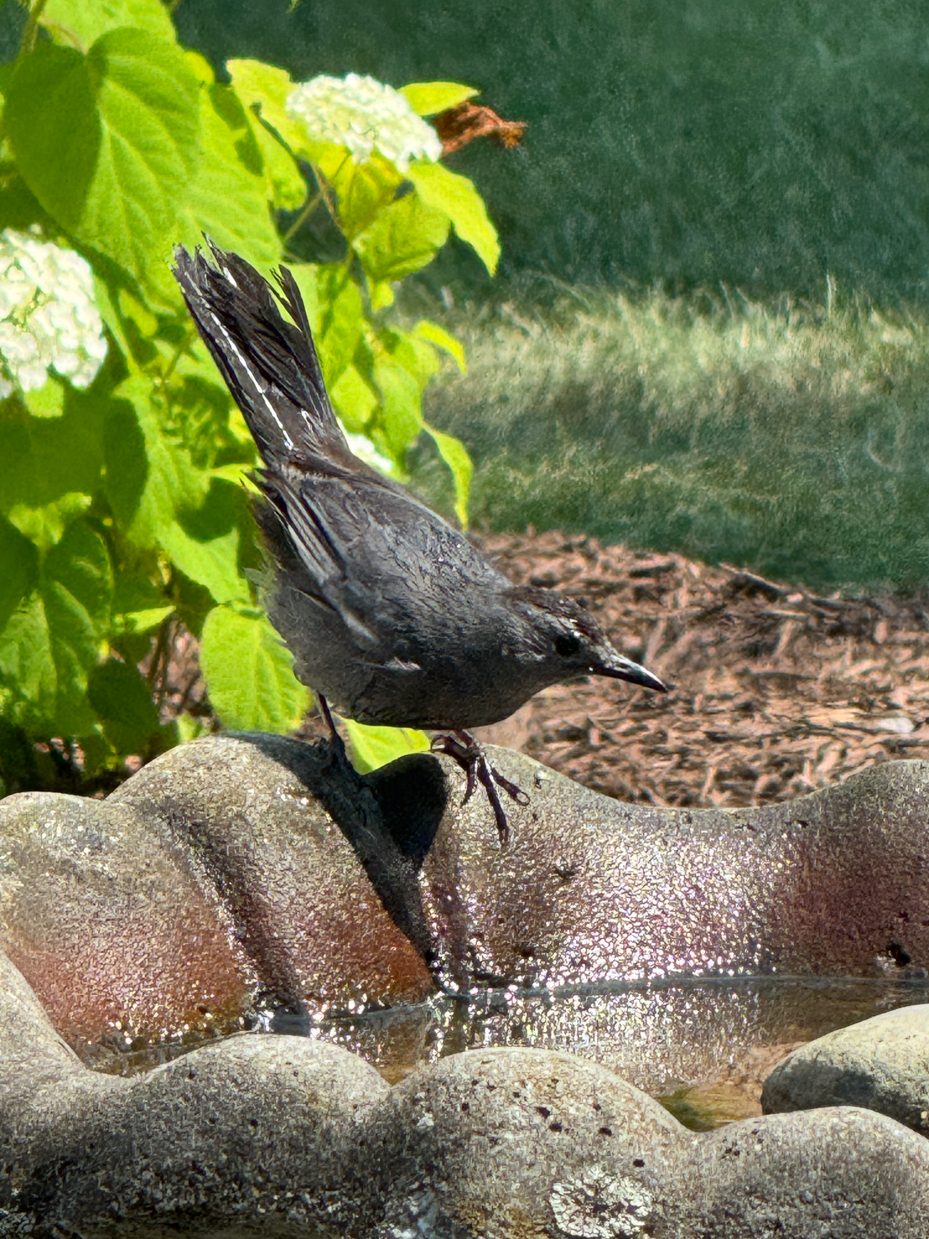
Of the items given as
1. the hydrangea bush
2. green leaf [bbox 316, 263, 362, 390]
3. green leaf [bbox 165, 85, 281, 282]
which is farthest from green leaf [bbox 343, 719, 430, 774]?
green leaf [bbox 165, 85, 281, 282]

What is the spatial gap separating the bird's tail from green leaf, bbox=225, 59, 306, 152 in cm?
39

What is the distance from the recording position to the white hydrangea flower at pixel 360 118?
3512 millimetres

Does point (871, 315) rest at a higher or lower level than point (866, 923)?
lower

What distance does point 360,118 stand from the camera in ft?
11.5

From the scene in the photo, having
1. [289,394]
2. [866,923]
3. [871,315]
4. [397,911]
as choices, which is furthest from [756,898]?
[871,315]

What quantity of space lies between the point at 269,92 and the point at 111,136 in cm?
83

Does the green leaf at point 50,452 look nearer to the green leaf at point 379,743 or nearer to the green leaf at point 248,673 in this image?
the green leaf at point 248,673

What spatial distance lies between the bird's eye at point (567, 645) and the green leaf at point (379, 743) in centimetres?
62

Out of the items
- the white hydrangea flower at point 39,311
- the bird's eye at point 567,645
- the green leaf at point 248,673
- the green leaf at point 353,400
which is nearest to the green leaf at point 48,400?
the white hydrangea flower at point 39,311

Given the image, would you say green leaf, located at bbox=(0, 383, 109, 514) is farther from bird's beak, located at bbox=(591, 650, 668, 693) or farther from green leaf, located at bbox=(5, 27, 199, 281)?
bird's beak, located at bbox=(591, 650, 668, 693)

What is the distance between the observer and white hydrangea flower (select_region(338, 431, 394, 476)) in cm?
382

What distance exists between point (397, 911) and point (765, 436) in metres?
4.27

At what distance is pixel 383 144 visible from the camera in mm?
3523

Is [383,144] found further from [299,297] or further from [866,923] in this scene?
[866,923]
